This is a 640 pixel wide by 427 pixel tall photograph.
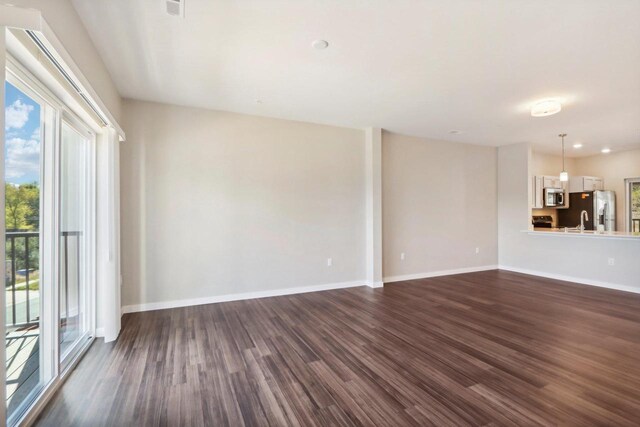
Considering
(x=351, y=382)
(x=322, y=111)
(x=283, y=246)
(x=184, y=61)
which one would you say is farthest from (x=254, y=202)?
(x=351, y=382)

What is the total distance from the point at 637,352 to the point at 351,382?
107 inches

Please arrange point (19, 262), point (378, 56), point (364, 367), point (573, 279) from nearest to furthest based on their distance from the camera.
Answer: point (19, 262), point (364, 367), point (378, 56), point (573, 279)

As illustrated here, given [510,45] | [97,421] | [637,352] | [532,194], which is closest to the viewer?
[97,421]

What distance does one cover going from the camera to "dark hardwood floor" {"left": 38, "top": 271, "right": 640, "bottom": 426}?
1.84m

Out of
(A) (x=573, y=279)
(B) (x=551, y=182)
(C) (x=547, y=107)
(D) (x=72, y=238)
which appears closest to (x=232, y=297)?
(D) (x=72, y=238)

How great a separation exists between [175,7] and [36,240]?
190 centimetres

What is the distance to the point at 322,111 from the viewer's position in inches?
162

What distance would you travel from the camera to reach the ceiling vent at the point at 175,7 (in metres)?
1.93

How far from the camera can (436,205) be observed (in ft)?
19.0

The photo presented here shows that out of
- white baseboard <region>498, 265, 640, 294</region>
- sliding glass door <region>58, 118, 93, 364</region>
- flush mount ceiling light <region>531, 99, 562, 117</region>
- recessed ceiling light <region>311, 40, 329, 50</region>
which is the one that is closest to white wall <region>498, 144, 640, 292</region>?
white baseboard <region>498, 265, 640, 294</region>

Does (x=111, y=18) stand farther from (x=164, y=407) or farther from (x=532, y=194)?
(x=532, y=194)

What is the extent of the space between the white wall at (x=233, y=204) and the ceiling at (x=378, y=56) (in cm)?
40

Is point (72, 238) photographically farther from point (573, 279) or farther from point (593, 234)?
point (573, 279)

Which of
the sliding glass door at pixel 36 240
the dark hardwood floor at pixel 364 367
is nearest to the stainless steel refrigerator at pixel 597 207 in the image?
the dark hardwood floor at pixel 364 367
